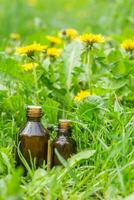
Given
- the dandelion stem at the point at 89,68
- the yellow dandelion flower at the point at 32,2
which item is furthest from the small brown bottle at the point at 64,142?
the yellow dandelion flower at the point at 32,2

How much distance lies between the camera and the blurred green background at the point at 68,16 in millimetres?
5703

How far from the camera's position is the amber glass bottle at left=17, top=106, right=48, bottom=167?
9.51ft

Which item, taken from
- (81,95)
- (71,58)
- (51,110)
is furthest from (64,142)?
(71,58)

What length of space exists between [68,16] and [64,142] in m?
5.46

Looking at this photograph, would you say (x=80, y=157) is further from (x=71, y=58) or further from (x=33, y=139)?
(x=71, y=58)

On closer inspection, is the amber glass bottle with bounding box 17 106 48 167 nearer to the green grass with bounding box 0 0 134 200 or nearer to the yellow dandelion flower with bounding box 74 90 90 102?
the green grass with bounding box 0 0 134 200

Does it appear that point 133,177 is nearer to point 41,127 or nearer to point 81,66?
point 41,127

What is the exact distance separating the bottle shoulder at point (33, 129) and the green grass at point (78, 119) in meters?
0.12

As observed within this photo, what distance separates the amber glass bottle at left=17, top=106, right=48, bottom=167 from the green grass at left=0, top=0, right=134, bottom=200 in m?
0.08

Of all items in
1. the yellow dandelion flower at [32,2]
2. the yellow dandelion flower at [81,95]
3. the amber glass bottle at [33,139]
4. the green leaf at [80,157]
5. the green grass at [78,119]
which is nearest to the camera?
the green grass at [78,119]

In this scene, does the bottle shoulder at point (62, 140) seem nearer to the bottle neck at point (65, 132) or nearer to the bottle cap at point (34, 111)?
the bottle neck at point (65, 132)

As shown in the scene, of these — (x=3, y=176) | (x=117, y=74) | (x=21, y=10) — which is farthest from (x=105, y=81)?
(x=21, y=10)

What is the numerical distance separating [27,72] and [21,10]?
3.70 metres

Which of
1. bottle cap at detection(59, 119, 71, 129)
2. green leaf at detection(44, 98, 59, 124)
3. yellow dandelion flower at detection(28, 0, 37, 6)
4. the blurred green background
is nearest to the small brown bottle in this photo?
bottle cap at detection(59, 119, 71, 129)
